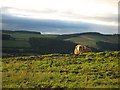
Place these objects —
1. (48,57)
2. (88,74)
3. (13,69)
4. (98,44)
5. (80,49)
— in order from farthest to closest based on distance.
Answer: (98,44)
(80,49)
(48,57)
(13,69)
(88,74)

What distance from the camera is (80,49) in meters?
42.0

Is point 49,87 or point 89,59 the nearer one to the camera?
point 49,87

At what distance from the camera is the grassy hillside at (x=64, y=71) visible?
24.9m

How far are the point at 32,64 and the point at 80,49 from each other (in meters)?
10.7

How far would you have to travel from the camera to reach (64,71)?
29.6 metres

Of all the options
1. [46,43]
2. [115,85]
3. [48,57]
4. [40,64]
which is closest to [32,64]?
[40,64]

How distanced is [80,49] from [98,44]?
323 ft

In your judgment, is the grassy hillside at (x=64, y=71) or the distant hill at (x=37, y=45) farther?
the distant hill at (x=37, y=45)

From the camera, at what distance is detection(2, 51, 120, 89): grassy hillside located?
24859 millimetres

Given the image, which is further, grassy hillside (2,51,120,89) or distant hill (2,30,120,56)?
distant hill (2,30,120,56)

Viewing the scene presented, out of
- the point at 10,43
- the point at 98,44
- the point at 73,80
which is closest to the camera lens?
the point at 73,80

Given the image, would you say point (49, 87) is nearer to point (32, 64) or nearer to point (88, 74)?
point (88, 74)

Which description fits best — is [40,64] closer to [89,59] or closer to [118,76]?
[89,59]

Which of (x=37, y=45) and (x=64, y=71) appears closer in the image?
(x=64, y=71)
